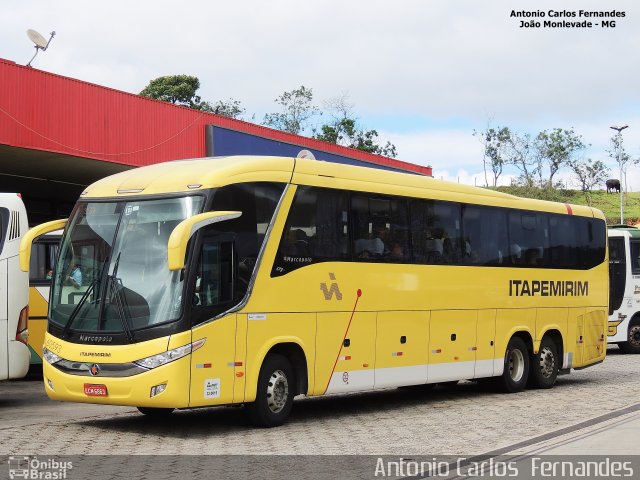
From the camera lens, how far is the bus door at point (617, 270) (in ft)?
90.2

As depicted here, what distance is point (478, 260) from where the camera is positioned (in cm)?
1684

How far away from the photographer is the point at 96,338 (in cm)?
1163

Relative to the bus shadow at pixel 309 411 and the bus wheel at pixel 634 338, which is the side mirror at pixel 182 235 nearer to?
the bus shadow at pixel 309 411

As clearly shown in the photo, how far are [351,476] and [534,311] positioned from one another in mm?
9915

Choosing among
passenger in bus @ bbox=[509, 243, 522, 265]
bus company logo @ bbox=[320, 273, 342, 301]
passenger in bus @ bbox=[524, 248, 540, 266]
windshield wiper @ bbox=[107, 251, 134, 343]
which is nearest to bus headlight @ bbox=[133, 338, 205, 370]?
windshield wiper @ bbox=[107, 251, 134, 343]

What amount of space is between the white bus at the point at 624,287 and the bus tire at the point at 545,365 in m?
9.25

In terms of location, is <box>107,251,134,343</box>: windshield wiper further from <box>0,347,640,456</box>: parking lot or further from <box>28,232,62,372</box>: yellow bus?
<box>28,232,62,372</box>: yellow bus

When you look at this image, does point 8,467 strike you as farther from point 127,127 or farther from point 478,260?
point 127,127

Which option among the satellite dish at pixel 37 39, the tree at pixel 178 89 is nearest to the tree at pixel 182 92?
the tree at pixel 178 89

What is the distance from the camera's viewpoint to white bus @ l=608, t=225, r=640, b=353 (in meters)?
27.5

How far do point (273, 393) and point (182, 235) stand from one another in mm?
2673

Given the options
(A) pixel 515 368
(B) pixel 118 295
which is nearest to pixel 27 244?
(B) pixel 118 295

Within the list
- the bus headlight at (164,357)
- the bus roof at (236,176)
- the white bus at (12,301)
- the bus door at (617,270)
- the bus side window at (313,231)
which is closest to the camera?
the bus headlight at (164,357)

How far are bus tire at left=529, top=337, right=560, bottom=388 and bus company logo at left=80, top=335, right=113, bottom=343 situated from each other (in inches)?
370
